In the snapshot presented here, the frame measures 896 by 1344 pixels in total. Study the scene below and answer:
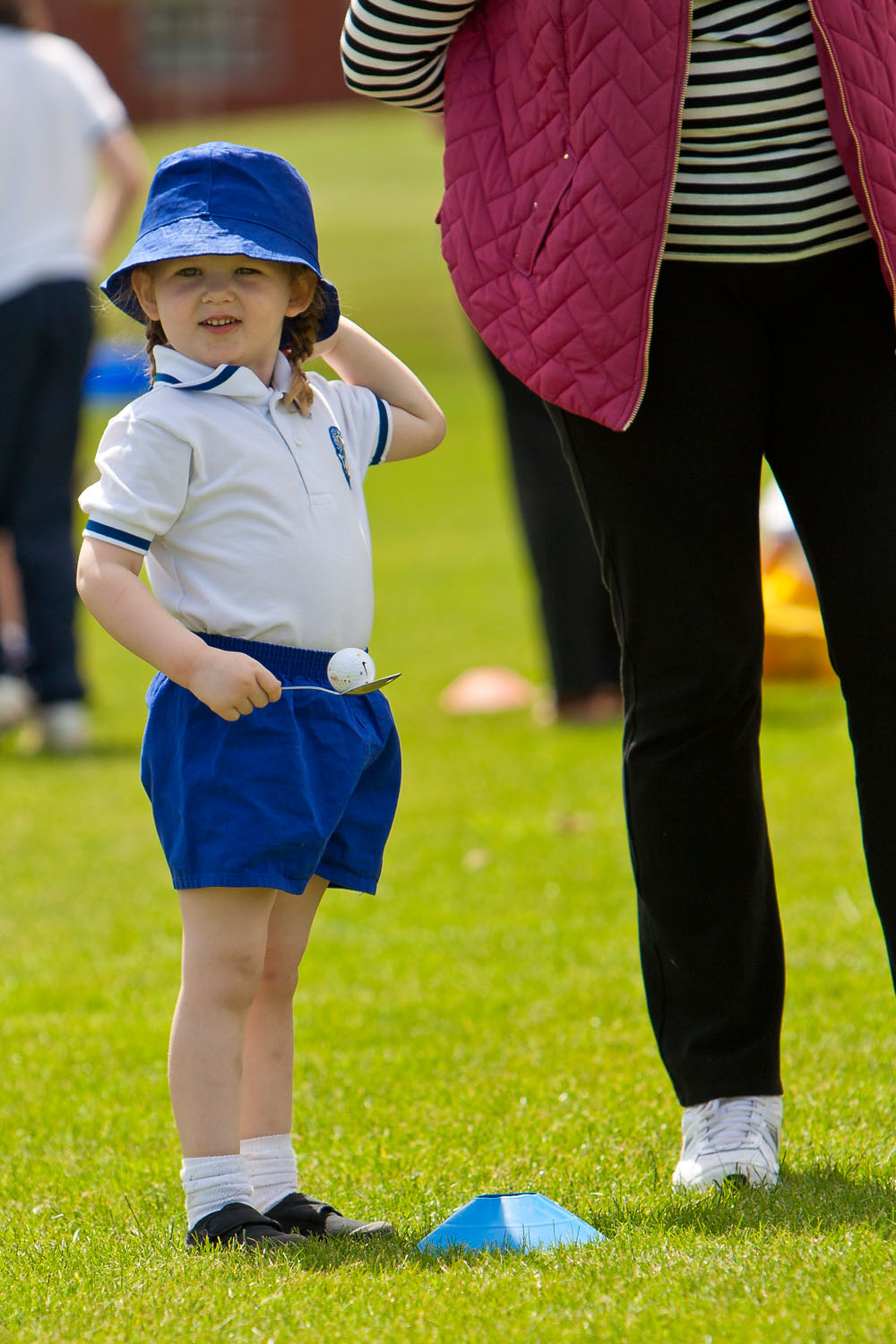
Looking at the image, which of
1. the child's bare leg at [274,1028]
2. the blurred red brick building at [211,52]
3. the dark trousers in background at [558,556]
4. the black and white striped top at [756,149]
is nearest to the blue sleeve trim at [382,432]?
the black and white striped top at [756,149]

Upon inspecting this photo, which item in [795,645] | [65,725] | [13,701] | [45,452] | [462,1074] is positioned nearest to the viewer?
[462,1074]

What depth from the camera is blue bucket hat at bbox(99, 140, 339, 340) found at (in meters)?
2.31

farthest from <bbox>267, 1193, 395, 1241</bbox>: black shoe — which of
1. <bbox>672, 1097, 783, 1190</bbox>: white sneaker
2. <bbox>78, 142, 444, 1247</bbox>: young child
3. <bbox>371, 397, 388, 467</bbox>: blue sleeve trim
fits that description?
<bbox>371, 397, 388, 467</bbox>: blue sleeve trim

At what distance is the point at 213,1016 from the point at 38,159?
4.44 m

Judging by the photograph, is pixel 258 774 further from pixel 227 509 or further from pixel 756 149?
pixel 756 149

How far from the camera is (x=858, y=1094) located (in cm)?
284

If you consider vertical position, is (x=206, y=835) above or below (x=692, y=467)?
below

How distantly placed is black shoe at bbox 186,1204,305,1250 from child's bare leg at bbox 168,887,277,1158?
77mm

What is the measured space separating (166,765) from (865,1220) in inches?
41.0

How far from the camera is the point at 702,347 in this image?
234cm

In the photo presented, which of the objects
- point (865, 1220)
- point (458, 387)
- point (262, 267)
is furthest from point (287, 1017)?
point (458, 387)

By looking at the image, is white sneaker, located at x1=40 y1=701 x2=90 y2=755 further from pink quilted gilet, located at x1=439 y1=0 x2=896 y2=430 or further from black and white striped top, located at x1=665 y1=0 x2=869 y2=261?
black and white striped top, located at x1=665 y1=0 x2=869 y2=261

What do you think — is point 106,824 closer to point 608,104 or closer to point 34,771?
point 34,771

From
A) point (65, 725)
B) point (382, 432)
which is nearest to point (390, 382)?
point (382, 432)
